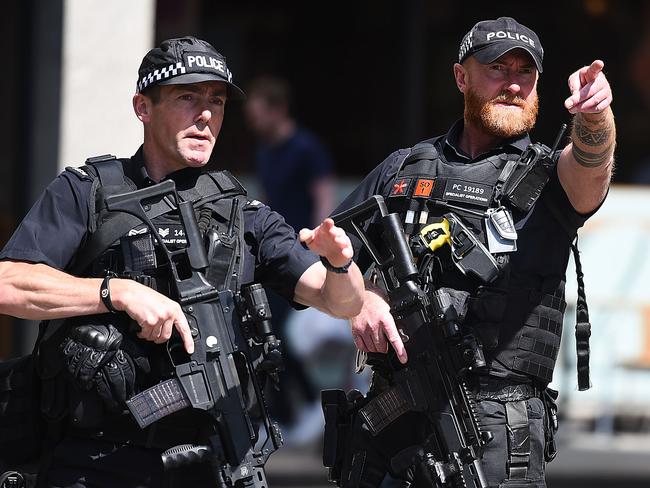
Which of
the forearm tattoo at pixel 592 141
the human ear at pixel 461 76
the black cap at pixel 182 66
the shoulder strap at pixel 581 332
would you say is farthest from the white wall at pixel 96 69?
the forearm tattoo at pixel 592 141

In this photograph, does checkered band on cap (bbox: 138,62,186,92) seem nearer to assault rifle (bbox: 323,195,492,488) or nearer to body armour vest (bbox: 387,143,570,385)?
assault rifle (bbox: 323,195,492,488)

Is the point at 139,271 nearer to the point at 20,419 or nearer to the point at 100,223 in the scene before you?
the point at 100,223

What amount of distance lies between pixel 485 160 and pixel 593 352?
4.89 meters

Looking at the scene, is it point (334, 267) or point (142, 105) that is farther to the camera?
point (142, 105)

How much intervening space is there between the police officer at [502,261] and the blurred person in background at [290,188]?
3.88 metres

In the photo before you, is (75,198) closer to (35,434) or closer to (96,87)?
(35,434)

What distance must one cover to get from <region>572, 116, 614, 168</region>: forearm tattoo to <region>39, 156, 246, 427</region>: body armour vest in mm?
984

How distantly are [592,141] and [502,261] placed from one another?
1.47 feet

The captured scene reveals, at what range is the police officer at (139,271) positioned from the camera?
3572mm

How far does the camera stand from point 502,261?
4.07 meters

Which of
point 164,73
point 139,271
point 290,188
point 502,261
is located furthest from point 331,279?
point 290,188

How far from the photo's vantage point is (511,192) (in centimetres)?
407

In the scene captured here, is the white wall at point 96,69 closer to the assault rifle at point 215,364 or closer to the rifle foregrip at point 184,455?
the assault rifle at point 215,364

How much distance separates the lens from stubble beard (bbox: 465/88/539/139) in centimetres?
414
